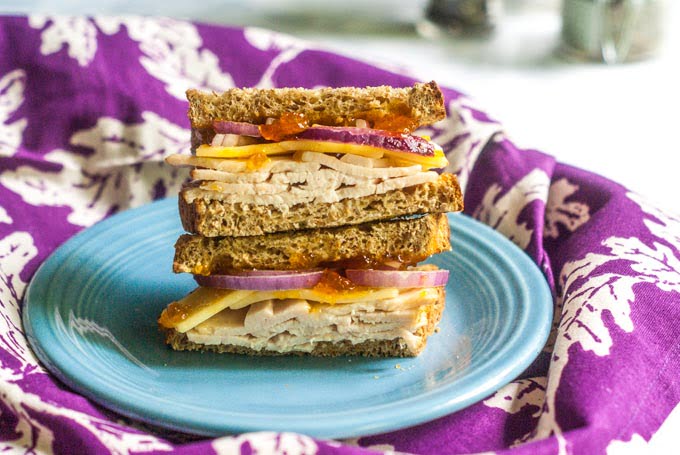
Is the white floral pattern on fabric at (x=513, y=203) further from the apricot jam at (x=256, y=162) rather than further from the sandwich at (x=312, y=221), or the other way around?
the apricot jam at (x=256, y=162)

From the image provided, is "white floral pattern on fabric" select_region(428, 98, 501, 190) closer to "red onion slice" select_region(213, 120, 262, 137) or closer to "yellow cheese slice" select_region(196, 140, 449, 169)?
Result: "yellow cheese slice" select_region(196, 140, 449, 169)

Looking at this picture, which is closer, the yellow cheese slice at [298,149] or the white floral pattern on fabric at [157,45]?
the yellow cheese slice at [298,149]

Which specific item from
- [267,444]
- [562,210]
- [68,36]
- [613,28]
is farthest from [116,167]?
[613,28]

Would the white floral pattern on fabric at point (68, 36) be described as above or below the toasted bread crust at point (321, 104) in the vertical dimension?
below

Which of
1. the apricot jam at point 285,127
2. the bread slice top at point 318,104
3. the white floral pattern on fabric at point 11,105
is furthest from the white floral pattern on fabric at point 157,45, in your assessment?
the apricot jam at point 285,127

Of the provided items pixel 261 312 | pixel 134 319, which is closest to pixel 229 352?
pixel 261 312

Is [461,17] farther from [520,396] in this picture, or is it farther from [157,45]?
[520,396]

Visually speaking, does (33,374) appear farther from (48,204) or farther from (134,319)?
(48,204)
